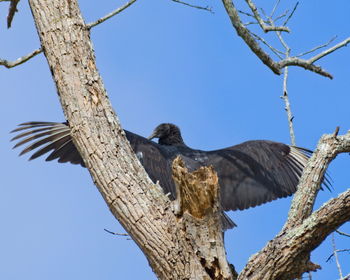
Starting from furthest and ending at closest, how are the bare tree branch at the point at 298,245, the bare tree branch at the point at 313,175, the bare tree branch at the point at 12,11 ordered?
the bare tree branch at the point at 12,11, the bare tree branch at the point at 313,175, the bare tree branch at the point at 298,245

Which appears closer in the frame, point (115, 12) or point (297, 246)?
point (297, 246)

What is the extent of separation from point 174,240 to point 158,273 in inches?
7.6

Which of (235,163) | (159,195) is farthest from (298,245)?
(235,163)

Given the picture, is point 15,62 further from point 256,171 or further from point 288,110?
point 256,171

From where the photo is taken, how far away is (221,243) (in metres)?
3.52

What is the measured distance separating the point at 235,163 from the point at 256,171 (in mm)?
207

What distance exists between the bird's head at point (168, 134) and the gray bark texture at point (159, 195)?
3.20m

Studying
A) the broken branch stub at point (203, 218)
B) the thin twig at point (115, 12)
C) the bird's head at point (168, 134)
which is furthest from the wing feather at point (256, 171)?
the broken branch stub at point (203, 218)

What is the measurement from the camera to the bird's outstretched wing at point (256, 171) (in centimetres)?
636

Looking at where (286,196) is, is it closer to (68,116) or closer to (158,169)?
(158,169)

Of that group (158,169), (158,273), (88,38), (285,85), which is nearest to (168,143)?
(158,169)

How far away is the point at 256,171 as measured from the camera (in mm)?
6480

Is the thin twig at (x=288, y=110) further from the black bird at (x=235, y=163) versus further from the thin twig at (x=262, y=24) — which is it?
the black bird at (x=235, y=163)

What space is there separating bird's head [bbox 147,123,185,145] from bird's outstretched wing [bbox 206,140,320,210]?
0.78 metres
